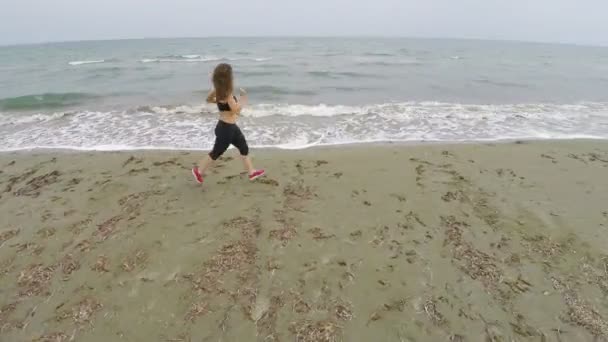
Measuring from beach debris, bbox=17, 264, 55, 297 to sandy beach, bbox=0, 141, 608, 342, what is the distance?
1 centimetres

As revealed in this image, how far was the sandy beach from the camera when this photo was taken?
2.54 m

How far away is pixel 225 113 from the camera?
4195mm

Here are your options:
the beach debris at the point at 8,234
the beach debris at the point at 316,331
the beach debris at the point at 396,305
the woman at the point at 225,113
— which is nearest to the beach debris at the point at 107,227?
the beach debris at the point at 8,234

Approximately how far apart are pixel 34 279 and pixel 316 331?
2601 millimetres

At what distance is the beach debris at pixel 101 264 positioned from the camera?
3.08 meters

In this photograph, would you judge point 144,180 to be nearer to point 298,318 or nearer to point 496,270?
point 298,318

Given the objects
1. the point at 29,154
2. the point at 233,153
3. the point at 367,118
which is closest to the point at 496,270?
the point at 233,153

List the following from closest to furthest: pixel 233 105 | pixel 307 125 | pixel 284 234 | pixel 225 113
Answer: pixel 284 234, pixel 233 105, pixel 225 113, pixel 307 125

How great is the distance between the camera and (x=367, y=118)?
29.9 feet

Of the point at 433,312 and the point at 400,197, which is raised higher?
the point at 400,197

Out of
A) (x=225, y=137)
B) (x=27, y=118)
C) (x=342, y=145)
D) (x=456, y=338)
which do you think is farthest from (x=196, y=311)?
(x=27, y=118)

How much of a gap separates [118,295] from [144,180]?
236 cm

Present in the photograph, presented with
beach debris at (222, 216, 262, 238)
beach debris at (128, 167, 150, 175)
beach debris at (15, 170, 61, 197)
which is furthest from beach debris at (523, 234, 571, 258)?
beach debris at (15, 170, 61, 197)

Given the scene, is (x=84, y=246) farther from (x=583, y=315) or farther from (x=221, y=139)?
(x=583, y=315)
